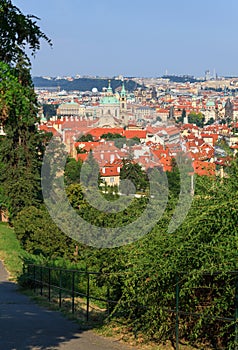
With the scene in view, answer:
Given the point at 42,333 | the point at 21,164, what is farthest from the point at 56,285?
the point at 21,164

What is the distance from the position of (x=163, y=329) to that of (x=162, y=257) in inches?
23.7

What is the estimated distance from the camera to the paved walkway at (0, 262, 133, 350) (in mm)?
5984

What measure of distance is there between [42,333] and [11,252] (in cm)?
1136

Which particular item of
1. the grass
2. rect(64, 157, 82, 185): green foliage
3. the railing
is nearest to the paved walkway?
the railing

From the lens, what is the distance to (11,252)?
17.8m

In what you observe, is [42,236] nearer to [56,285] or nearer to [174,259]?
[56,285]

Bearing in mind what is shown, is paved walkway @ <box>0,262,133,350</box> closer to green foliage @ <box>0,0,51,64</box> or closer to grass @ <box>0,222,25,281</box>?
green foliage @ <box>0,0,51,64</box>

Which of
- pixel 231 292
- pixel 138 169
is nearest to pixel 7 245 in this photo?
pixel 138 169

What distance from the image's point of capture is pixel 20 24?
16.7 ft

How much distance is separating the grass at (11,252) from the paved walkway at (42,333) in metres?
5.40

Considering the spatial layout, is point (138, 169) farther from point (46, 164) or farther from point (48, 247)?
point (48, 247)

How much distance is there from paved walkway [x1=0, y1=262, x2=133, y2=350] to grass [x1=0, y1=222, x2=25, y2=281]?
213 inches

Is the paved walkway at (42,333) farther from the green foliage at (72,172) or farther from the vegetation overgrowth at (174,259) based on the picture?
the green foliage at (72,172)

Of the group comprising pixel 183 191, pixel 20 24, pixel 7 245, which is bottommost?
pixel 7 245
